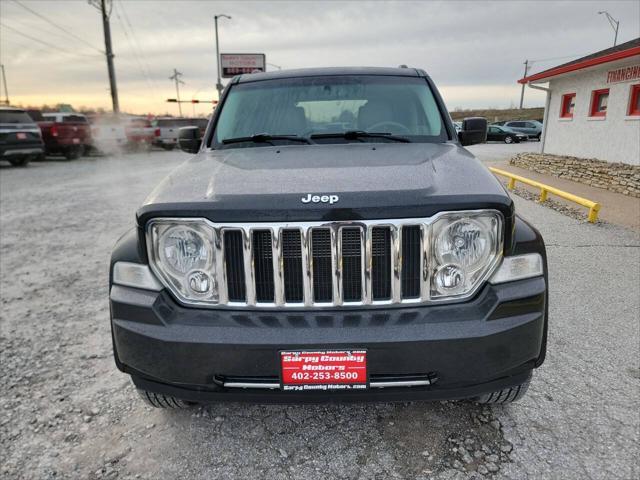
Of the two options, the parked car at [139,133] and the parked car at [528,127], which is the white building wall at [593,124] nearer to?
the parked car at [528,127]

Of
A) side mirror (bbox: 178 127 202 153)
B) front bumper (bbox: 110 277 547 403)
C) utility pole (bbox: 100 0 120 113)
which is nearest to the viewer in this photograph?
front bumper (bbox: 110 277 547 403)

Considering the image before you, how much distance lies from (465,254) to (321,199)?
2.20 feet

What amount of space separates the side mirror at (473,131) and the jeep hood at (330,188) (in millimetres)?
1106

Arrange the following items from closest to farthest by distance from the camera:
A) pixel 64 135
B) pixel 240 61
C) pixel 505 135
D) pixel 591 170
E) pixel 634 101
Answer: pixel 634 101 → pixel 591 170 → pixel 64 135 → pixel 505 135 → pixel 240 61

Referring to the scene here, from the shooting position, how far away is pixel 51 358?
3.32 m

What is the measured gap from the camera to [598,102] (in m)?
13.9

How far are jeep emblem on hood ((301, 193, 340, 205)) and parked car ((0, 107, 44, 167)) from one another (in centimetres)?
1735

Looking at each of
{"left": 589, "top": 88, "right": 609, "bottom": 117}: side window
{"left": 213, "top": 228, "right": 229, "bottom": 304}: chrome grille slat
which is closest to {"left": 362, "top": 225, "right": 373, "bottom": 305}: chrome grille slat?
{"left": 213, "top": 228, "right": 229, "bottom": 304}: chrome grille slat

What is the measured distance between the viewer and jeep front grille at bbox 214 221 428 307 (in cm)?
199

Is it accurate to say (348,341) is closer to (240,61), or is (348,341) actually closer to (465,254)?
(465,254)

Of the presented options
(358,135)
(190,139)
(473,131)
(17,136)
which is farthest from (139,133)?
(358,135)

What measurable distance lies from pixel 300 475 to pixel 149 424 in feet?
3.06

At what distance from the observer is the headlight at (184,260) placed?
208 centimetres

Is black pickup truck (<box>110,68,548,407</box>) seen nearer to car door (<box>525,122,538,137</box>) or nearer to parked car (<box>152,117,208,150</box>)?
parked car (<box>152,117,208,150</box>)
